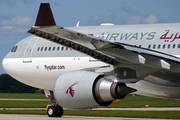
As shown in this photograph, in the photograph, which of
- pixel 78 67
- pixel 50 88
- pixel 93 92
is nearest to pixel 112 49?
pixel 93 92

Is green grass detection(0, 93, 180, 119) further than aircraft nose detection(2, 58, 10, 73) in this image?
Yes

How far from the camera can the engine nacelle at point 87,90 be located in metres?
12.4

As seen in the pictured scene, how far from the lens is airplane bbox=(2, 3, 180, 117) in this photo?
11.0 meters

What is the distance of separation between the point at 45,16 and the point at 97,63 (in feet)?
21.2

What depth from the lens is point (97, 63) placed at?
634 inches

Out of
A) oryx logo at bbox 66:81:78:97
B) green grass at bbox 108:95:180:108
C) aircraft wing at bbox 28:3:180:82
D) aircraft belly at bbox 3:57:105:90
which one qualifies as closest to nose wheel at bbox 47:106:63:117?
aircraft belly at bbox 3:57:105:90

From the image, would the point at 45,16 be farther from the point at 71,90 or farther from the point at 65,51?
the point at 65,51

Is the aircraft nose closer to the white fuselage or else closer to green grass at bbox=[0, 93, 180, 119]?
the white fuselage

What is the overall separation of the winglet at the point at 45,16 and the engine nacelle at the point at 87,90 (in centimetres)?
323

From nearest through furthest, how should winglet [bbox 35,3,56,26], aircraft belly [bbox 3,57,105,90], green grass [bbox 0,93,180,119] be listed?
winglet [bbox 35,3,56,26], aircraft belly [bbox 3,57,105,90], green grass [bbox 0,93,180,119]

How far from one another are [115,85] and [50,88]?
6.59 meters

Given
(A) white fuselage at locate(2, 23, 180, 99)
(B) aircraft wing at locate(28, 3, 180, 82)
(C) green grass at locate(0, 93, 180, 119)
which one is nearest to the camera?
(B) aircraft wing at locate(28, 3, 180, 82)

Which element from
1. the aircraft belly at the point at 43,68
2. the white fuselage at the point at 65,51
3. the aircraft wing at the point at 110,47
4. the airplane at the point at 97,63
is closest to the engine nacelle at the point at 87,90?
the airplane at the point at 97,63

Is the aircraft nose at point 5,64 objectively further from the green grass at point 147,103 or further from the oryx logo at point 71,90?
the green grass at point 147,103
